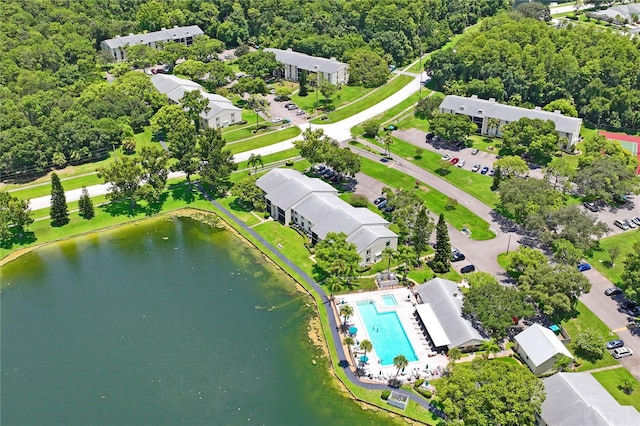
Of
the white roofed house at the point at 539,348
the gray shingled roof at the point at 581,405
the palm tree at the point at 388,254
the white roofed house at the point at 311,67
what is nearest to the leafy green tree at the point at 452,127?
the white roofed house at the point at 311,67

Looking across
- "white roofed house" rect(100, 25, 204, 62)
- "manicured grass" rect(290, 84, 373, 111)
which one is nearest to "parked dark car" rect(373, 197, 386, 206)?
"manicured grass" rect(290, 84, 373, 111)

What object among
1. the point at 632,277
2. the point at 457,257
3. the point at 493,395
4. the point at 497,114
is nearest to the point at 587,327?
the point at 632,277

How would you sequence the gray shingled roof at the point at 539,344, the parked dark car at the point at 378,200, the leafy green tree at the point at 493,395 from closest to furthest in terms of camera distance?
the leafy green tree at the point at 493,395, the gray shingled roof at the point at 539,344, the parked dark car at the point at 378,200

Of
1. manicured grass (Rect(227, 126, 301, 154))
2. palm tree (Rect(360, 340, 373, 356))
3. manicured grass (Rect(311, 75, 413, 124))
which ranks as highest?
manicured grass (Rect(311, 75, 413, 124))

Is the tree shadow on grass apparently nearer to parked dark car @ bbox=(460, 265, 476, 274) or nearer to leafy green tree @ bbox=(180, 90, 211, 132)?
leafy green tree @ bbox=(180, 90, 211, 132)

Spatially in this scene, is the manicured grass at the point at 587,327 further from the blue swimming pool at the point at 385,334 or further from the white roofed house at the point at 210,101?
the white roofed house at the point at 210,101

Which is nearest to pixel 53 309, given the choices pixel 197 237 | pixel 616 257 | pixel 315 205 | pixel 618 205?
pixel 197 237
